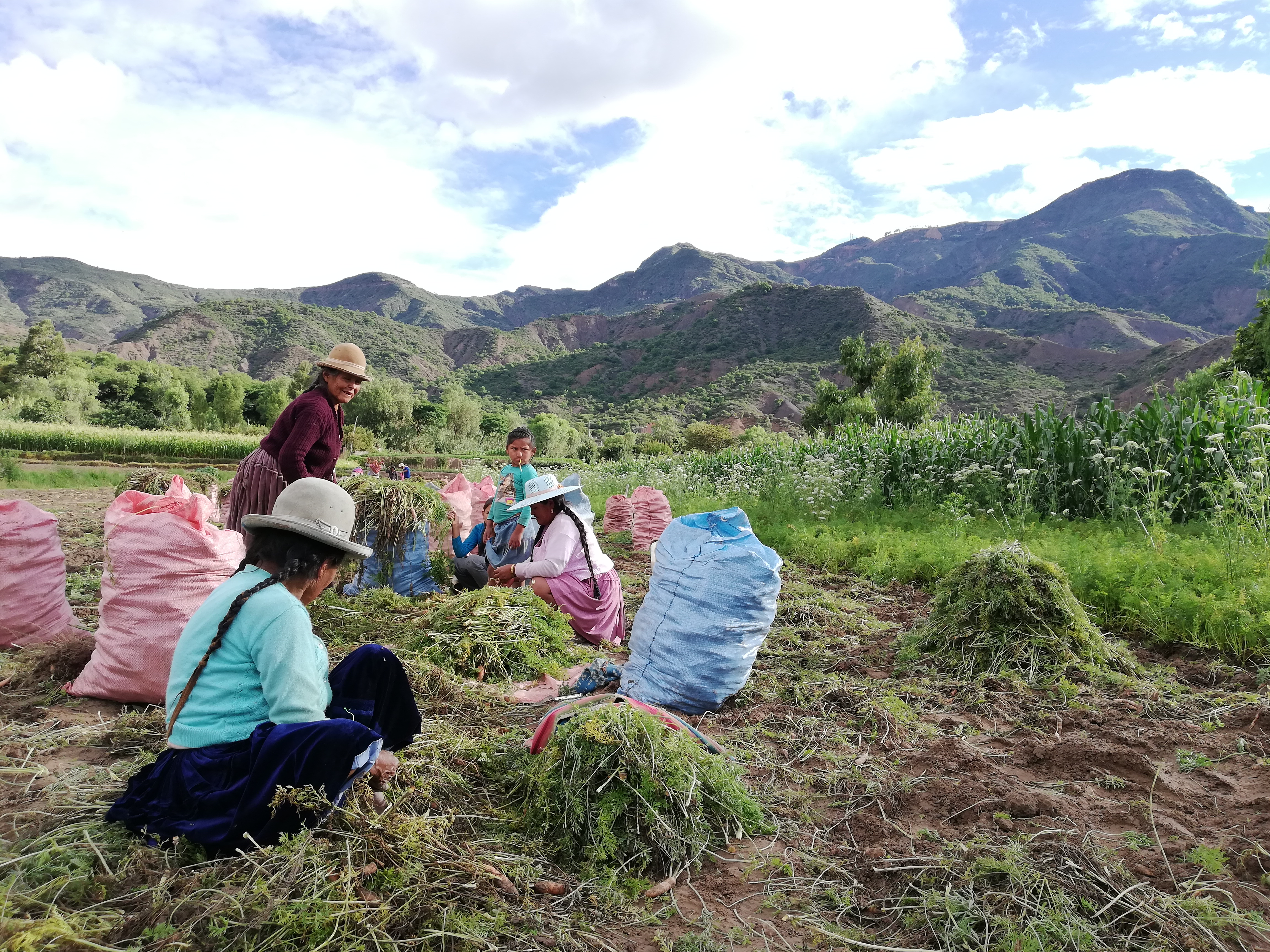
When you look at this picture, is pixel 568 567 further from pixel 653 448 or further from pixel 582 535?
pixel 653 448

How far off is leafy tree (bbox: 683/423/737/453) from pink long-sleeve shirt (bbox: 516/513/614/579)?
105 feet

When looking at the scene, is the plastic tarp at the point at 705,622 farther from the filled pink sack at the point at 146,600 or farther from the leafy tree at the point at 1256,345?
the leafy tree at the point at 1256,345

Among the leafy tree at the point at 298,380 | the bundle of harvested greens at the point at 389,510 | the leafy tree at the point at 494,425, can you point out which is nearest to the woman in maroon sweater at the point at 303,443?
the bundle of harvested greens at the point at 389,510

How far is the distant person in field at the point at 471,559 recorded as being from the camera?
15.7 feet

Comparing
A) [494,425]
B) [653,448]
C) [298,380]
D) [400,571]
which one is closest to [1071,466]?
[400,571]

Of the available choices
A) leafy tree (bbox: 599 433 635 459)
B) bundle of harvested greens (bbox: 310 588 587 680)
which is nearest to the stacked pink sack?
bundle of harvested greens (bbox: 310 588 587 680)

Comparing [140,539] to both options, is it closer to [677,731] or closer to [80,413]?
[677,731]

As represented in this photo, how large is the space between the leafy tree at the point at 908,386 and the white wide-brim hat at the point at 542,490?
23082 mm

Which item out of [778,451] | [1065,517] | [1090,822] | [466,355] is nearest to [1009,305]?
[466,355]

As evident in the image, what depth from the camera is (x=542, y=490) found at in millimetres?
4141

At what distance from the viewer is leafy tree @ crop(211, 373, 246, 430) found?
1879 inches

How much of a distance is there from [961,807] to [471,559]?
11.4ft

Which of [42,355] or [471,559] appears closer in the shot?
[471,559]

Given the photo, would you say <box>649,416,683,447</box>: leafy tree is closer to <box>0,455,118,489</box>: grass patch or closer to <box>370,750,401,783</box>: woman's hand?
<box>0,455,118,489</box>: grass patch
